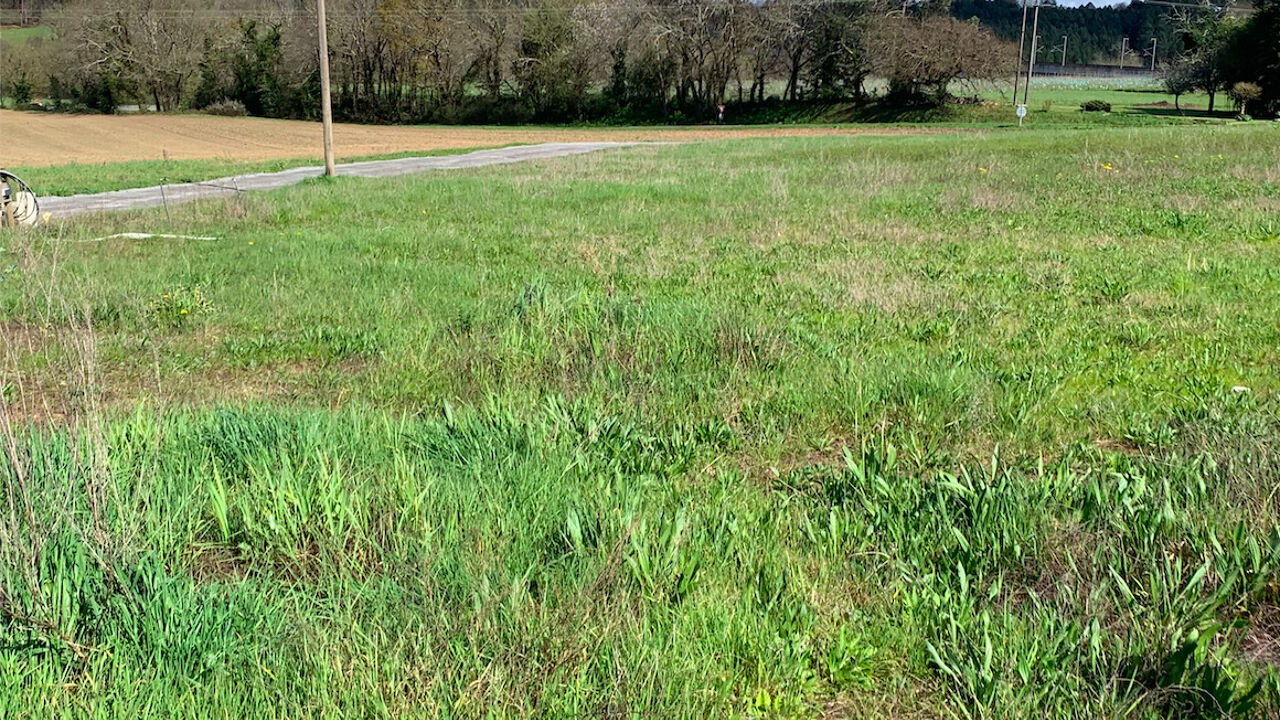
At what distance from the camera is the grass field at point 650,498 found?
2611mm

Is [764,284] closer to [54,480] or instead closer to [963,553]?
[963,553]

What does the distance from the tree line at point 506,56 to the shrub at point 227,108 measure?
21.8 inches

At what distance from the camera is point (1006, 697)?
8.27 ft

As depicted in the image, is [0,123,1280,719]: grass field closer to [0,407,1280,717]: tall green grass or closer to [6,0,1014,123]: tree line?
[0,407,1280,717]: tall green grass

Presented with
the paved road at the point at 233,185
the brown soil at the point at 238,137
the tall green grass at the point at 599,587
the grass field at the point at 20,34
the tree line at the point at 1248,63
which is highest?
the grass field at the point at 20,34

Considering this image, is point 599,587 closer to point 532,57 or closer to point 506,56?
point 532,57

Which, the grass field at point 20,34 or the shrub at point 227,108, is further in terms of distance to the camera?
the grass field at point 20,34

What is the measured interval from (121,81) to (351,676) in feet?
315

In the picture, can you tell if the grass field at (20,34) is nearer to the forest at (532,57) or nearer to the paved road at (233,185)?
the forest at (532,57)

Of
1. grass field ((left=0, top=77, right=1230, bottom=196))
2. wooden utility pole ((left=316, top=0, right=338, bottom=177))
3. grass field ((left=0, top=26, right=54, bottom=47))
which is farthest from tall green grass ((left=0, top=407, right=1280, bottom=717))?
grass field ((left=0, top=26, right=54, bottom=47))

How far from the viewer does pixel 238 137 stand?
5800cm

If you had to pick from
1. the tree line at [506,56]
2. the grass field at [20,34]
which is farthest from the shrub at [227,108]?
the grass field at [20,34]

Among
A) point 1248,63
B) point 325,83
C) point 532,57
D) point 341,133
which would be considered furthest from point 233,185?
point 1248,63

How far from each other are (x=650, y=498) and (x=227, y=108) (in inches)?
3523
